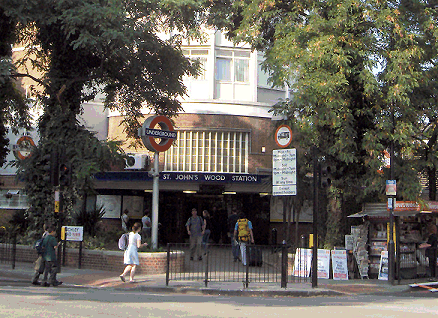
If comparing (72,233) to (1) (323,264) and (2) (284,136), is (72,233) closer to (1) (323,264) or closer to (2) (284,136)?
(2) (284,136)

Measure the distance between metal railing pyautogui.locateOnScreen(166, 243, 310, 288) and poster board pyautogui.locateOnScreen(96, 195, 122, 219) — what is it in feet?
43.5

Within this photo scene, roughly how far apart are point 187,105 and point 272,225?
7713 mm

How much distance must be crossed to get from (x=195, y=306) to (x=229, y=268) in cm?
579

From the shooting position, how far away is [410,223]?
2081 centimetres

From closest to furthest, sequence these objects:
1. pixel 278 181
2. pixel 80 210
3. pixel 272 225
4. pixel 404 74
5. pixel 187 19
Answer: pixel 278 181 < pixel 404 74 < pixel 187 19 < pixel 80 210 < pixel 272 225

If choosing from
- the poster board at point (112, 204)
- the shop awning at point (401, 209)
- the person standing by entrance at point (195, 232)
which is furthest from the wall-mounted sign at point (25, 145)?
the shop awning at point (401, 209)

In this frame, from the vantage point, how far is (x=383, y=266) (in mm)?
18844

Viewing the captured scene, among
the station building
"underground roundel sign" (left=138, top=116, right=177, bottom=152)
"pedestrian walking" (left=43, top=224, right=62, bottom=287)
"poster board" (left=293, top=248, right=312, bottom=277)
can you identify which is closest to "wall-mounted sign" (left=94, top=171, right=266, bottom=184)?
the station building

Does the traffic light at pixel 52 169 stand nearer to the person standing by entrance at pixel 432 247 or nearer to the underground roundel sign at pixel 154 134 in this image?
the underground roundel sign at pixel 154 134

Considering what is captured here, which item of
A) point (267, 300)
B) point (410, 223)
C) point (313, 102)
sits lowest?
point (267, 300)

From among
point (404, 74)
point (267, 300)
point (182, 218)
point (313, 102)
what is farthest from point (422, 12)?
point (182, 218)

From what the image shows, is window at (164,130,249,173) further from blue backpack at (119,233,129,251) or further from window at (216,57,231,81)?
blue backpack at (119,233,129,251)

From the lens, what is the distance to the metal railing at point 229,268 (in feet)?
51.2

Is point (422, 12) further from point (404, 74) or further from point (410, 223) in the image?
point (410, 223)
